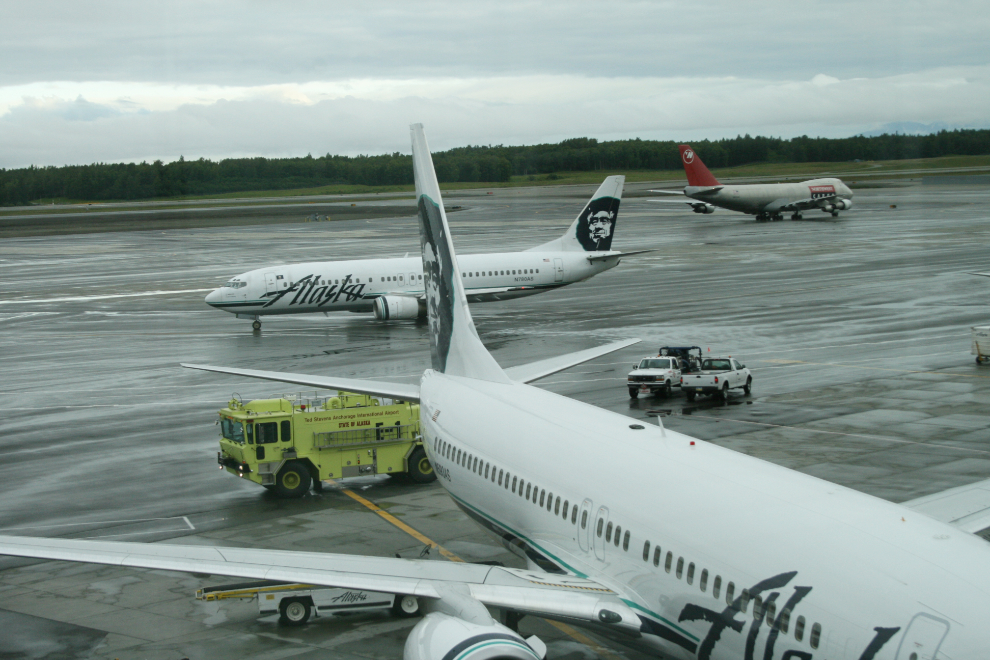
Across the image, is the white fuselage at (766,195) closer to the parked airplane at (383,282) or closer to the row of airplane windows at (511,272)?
the parked airplane at (383,282)

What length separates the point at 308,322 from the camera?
62.4 m

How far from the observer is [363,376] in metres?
42.6

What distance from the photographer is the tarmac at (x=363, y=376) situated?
19.8 m

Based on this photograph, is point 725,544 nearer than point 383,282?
Yes

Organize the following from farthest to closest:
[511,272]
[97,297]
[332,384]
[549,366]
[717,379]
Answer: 1. [97,297]
2. [511,272]
3. [717,379]
4. [549,366]
5. [332,384]

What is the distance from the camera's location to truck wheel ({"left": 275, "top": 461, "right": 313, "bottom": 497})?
27422mm

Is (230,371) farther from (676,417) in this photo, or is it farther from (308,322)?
(308,322)

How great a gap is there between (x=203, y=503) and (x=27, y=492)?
5.60 meters

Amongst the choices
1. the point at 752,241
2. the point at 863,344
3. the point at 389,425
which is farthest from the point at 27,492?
the point at 752,241

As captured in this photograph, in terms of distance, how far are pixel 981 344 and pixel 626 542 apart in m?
35.5

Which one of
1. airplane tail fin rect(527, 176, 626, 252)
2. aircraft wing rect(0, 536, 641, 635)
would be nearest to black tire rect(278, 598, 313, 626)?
aircraft wing rect(0, 536, 641, 635)

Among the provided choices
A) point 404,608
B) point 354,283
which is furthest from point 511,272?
point 404,608

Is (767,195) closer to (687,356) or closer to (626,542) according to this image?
(687,356)

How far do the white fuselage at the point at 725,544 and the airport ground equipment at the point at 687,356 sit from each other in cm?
2221
